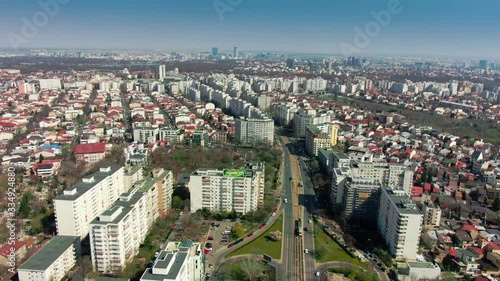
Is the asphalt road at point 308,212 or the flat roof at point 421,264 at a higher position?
the flat roof at point 421,264

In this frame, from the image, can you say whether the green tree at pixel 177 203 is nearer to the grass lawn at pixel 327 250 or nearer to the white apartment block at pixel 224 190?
the white apartment block at pixel 224 190

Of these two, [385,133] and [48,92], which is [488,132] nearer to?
[385,133]

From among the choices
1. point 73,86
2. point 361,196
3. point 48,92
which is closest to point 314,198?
point 361,196

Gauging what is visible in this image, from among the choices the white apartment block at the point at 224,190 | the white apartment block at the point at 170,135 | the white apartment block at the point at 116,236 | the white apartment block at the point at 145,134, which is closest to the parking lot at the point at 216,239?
the white apartment block at the point at 224,190

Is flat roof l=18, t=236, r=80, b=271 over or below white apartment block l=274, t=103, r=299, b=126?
below

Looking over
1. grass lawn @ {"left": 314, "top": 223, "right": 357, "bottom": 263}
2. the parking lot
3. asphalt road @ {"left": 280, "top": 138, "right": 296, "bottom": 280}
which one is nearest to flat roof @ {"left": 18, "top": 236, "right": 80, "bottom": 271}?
the parking lot

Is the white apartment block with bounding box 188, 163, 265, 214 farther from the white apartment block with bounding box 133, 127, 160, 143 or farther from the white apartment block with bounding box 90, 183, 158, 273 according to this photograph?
the white apartment block with bounding box 133, 127, 160, 143
